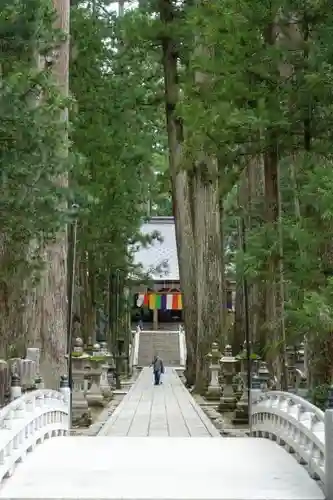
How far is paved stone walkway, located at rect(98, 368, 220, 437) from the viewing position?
15.1 meters

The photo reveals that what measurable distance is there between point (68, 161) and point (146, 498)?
5986mm

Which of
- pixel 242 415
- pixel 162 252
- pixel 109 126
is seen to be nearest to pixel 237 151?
pixel 242 415

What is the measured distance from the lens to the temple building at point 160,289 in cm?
5088

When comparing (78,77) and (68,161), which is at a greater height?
(78,77)

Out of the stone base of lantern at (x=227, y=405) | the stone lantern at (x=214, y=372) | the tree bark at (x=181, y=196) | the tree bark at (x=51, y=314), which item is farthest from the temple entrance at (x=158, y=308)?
the tree bark at (x=51, y=314)

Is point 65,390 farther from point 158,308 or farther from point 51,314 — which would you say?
point 158,308

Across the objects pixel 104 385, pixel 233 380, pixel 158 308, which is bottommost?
pixel 104 385

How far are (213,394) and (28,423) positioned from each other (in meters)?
13.2

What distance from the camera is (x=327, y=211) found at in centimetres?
1034

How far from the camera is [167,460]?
923 cm

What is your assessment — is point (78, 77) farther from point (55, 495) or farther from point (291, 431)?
point (55, 495)

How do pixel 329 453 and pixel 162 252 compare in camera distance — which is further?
pixel 162 252

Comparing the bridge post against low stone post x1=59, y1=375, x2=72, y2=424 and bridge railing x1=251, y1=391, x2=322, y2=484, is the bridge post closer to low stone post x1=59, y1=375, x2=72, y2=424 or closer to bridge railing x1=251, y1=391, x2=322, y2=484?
bridge railing x1=251, y1=391, x2=322, y2=484

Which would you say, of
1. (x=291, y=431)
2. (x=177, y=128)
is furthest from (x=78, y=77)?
(x=291, y=431)
